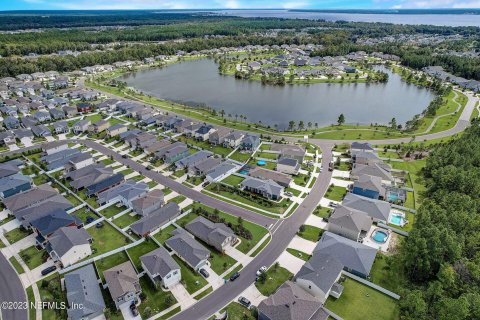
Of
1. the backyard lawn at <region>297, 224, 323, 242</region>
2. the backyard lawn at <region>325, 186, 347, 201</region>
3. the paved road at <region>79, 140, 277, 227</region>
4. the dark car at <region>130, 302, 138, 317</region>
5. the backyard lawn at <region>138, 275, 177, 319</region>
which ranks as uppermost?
the dark car at <region>130, 302, 138, 317</region>

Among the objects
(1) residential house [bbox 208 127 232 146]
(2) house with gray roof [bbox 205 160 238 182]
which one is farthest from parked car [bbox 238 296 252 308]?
(1) residential house [bbox 208 127 232 146]

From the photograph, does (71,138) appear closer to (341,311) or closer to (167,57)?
(341,311)

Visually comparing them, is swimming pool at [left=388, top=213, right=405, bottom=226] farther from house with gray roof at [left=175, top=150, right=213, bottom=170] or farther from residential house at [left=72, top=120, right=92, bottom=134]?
residential house at [left=72, top=120, right=92, bottom=134]

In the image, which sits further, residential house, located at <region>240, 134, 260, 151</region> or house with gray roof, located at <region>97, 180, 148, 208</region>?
residential house, located at <region>240, 134, 260, 151</region>

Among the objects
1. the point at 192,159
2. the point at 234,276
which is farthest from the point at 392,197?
the point at 192,159

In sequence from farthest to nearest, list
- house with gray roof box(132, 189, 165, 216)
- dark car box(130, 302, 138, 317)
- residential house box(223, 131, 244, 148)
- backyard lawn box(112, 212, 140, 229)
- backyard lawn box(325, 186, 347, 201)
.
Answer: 1. residential house box(223, 131, 244, 148)
2. backyard lawn box(325, 186, 347, 201)
3. house with gray roof box(132, 189, 165, 216)
4. backyard lawn box(112, 212, 140, 229)
5. dark car box(130, 302, 138, 317)

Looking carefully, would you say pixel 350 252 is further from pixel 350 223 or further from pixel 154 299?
pixel 154 299

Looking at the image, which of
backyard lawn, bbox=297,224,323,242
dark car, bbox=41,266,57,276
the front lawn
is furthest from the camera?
backyard lawn, bbox=297,224,323,242
